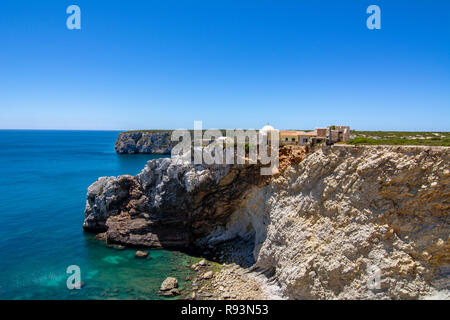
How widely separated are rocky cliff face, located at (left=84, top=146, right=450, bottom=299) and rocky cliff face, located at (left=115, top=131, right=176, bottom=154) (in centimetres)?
8393

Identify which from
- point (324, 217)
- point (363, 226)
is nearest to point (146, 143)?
point (324, 217)

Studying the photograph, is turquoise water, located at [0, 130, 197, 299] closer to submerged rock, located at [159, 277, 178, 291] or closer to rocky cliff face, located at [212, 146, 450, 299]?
submerged rock, located at [159, 277, 178, 291]

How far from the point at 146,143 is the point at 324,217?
342ft

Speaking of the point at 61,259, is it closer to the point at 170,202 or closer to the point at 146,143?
the point at 170,202

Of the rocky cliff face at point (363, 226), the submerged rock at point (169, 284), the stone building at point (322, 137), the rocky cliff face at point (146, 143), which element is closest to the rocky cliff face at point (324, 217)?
the rocky cliff face at point (363, 226)

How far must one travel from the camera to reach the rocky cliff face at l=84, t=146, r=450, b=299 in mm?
17188

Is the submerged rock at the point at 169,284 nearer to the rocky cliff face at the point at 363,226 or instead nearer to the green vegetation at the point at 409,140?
the rocky cliff face at the point at 363,226

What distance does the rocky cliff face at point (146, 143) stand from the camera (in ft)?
377
